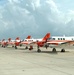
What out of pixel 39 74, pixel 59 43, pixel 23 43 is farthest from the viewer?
pixel 23 43

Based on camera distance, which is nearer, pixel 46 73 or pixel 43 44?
pixel 46 73

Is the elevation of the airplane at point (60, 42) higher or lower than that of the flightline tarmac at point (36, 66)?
higher

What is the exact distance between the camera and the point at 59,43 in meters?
38.9

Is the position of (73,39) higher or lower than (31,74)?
higher

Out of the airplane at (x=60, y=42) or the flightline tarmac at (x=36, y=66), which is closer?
the flightline tarmac at (x=36, y=66)

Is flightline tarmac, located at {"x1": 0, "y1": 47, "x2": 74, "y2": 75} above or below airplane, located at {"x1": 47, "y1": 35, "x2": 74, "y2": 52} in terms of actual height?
below

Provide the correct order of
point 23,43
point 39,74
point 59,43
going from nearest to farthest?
point 39,74, point 59,43, point 23,43

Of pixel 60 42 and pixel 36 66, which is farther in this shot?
pixel 60 42

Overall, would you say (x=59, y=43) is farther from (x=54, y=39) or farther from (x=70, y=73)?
(x=70, y=73)

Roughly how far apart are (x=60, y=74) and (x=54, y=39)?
87.3ft

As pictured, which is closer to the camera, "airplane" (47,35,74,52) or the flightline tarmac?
the flightline tarmac

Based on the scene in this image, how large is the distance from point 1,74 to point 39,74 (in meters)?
2.11

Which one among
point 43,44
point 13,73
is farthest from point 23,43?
point 13,73

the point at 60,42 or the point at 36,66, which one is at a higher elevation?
the point at 60,42
